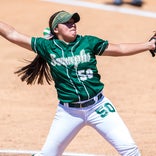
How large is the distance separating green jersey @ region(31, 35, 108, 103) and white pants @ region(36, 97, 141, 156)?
0.16 metres

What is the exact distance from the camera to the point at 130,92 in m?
12.6

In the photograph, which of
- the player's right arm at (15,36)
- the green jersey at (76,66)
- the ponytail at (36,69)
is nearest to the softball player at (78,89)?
the green jersey at (76,66)

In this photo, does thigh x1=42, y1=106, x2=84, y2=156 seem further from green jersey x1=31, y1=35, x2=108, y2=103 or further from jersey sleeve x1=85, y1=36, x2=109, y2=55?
jersey sleeve x1=85, y1=36, x2=109, y2=55

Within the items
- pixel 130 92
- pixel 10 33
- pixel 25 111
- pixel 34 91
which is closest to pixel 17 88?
pixel 34 91

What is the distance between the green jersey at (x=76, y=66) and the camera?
7.76 meters

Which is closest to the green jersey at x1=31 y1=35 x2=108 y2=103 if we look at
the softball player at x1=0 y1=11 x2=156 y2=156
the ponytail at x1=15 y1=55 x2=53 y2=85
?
the softball player at x1=0 y1=11 x2=156 y2=156

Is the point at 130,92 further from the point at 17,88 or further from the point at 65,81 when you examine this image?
the point at 65,81

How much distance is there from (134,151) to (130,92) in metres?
4.94

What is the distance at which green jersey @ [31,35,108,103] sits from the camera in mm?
7758

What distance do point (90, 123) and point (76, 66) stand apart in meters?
0.68

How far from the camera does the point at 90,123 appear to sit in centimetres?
784

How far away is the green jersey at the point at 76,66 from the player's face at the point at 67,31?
0.23 feet

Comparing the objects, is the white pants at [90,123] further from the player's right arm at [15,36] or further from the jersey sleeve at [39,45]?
the player's right arm at [15,36]

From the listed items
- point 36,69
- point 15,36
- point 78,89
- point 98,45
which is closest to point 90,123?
point 78,89
